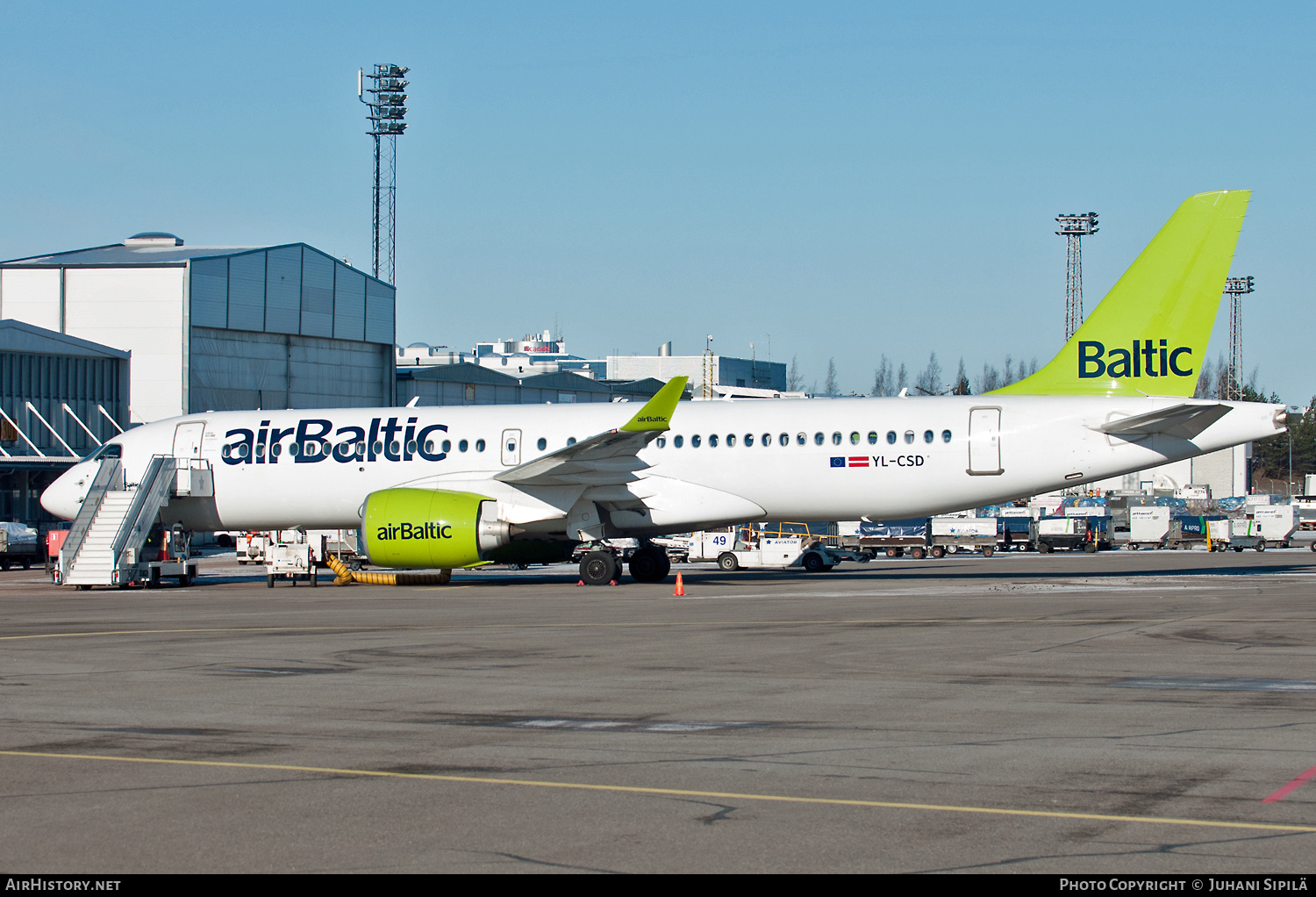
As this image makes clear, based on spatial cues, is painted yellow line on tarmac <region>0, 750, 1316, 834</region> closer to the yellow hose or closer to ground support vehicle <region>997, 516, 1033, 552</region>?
the yellow hose

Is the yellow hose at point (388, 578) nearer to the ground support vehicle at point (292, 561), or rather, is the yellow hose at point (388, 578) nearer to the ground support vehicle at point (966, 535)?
the ground support vehicle at point (292, 561)

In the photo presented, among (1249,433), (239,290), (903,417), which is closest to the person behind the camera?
(1249,433)

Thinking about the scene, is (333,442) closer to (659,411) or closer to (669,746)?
(659,411)

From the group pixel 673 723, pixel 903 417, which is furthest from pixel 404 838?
pixel 903 417

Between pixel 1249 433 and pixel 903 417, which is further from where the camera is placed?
pixel 903 417

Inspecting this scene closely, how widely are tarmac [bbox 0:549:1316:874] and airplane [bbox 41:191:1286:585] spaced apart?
859cm

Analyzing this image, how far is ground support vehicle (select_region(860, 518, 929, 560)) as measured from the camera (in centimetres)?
5747

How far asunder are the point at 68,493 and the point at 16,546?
593 inches

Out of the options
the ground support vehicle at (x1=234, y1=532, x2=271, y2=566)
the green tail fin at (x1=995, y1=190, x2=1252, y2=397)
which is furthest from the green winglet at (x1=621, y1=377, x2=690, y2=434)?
the ground support vehicle at (x1=234, y1=532, x2=271, y2=566)

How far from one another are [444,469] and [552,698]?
1900cm

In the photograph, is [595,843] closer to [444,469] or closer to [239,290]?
[444,469]

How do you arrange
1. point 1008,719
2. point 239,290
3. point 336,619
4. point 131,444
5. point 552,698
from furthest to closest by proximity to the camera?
point 239,290 < point 131,444 < point 336,619 < point 552,698 < point 1008,719

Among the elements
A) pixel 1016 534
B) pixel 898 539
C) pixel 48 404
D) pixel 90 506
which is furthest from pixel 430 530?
pixel 1016 534

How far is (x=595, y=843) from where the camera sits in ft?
19.6
